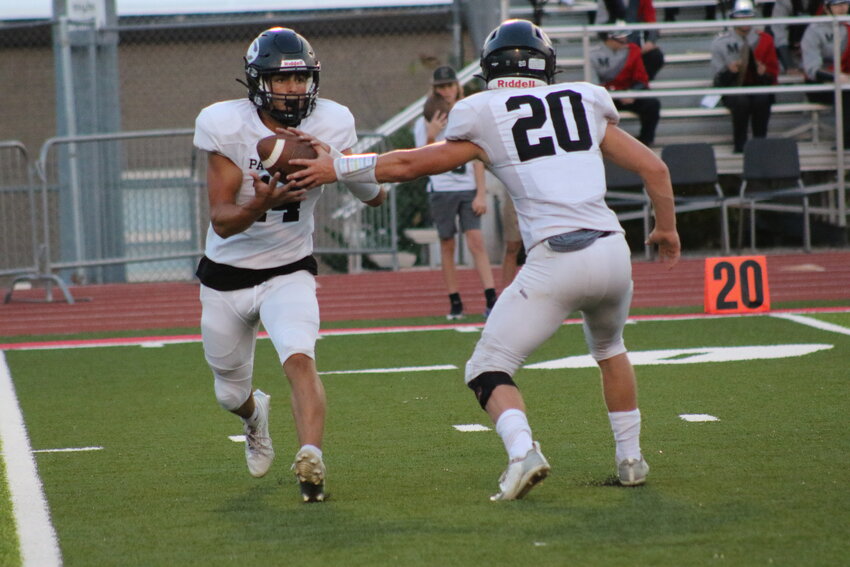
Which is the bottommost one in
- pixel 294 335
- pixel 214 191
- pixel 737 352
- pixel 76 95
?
pixel 737 352

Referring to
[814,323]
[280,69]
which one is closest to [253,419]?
[280,69]

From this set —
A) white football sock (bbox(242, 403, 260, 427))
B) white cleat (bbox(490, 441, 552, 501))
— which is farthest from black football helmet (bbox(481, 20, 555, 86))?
white football sock (bbox(242, 403, 260, 427))

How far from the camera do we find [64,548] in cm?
391

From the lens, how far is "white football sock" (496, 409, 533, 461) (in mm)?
4219

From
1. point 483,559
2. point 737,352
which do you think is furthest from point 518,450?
point 737,352

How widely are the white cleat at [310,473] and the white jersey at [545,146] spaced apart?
101cm

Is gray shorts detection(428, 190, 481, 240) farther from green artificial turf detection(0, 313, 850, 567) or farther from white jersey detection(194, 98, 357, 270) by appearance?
white jersey detection(194, 98, 357, 270)

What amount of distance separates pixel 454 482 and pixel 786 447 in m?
1.37

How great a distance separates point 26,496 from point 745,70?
35.3 ft

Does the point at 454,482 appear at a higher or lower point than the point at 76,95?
lower

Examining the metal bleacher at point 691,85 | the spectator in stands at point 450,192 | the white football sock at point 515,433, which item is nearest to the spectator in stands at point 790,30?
the metal bleacher at point 691,85

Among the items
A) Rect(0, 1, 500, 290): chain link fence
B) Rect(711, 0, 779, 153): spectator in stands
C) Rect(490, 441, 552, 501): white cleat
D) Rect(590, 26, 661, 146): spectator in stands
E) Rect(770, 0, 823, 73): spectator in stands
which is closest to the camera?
Rect(490, 441, 552, 501): white cleat

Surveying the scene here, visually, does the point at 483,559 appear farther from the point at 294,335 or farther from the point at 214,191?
the point at 214,191

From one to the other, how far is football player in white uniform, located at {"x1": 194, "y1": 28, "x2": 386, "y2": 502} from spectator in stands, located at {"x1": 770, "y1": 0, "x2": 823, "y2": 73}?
11.0 m
